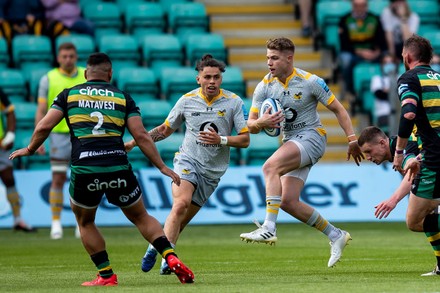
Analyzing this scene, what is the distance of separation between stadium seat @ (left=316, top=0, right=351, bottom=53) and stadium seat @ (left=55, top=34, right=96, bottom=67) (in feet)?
15.9

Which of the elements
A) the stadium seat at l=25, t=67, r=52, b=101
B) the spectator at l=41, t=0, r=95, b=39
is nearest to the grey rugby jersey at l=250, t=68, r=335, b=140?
the stadium seat at l=25, t=67, r=52, b=101

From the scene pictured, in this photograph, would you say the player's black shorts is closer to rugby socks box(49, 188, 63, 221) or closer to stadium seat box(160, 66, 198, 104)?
rugby socks box(49, 188, 63, 221)

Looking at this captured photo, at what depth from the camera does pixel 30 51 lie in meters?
21.6

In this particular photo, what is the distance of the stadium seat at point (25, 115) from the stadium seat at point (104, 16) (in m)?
3.10

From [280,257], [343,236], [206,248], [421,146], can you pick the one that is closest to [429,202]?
[421,146]

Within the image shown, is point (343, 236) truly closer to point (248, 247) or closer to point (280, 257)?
point (280, 257)

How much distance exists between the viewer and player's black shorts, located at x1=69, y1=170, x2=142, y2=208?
34.2 ft

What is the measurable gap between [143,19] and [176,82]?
235 centimetres

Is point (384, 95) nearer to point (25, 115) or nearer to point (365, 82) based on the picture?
point (365, 82)

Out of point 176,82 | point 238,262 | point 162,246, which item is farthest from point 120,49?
point 162,246

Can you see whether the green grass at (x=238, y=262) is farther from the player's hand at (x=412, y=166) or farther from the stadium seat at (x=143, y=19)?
the stadium seat at (x=143, y=19)

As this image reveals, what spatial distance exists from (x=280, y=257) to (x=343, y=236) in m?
1.39

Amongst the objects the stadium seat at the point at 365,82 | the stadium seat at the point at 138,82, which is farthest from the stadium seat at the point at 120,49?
the stadium seat at the point at 365,82

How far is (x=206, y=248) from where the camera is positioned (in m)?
15.4
